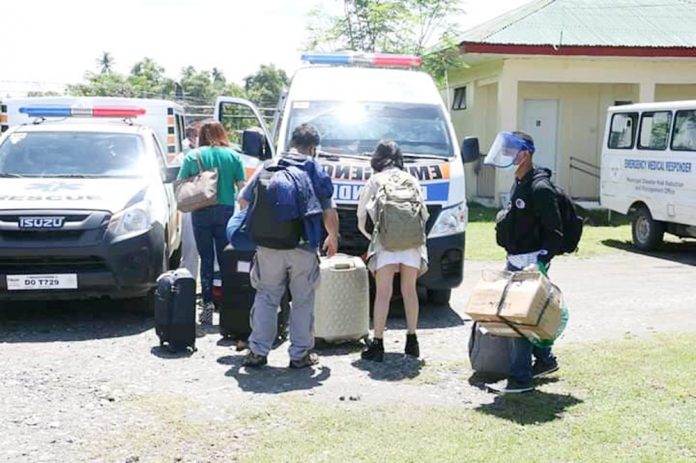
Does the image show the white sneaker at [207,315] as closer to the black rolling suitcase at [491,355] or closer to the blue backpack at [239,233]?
the blue backpack at [239,233]

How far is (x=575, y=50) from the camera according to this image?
1756cm

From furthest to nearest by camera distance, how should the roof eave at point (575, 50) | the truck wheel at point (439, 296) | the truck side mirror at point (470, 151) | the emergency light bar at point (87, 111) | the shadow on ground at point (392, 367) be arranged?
the roof eave at point (575, 50), the emergency light bar at point (87, 111), the truck wheel at point (439, 296), the truck side mirror at point (470, 151), the shadow on ground at point (392, 367)

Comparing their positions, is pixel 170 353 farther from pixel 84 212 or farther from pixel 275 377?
pixel 84 212

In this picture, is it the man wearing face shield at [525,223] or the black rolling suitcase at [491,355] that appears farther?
the black rolling suitcase at [491,355]

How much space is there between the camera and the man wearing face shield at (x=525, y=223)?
18.0 ft

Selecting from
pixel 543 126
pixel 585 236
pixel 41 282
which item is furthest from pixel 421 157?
pixel 543 126

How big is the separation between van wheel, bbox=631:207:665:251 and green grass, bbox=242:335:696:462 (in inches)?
292

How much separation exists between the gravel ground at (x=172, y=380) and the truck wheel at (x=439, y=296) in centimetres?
10

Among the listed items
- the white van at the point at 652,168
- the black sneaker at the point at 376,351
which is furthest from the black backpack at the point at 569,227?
the white van at the point at 652,168

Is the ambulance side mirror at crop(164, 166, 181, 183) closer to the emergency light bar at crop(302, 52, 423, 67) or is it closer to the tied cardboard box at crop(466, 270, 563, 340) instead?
the emergency light bar at crop(302, 52, 423, 67)

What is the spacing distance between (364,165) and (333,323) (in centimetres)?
184

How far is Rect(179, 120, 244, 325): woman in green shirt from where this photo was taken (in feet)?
24.2

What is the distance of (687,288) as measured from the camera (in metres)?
9.84

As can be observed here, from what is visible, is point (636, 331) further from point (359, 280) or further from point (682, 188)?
point (682, 188)
